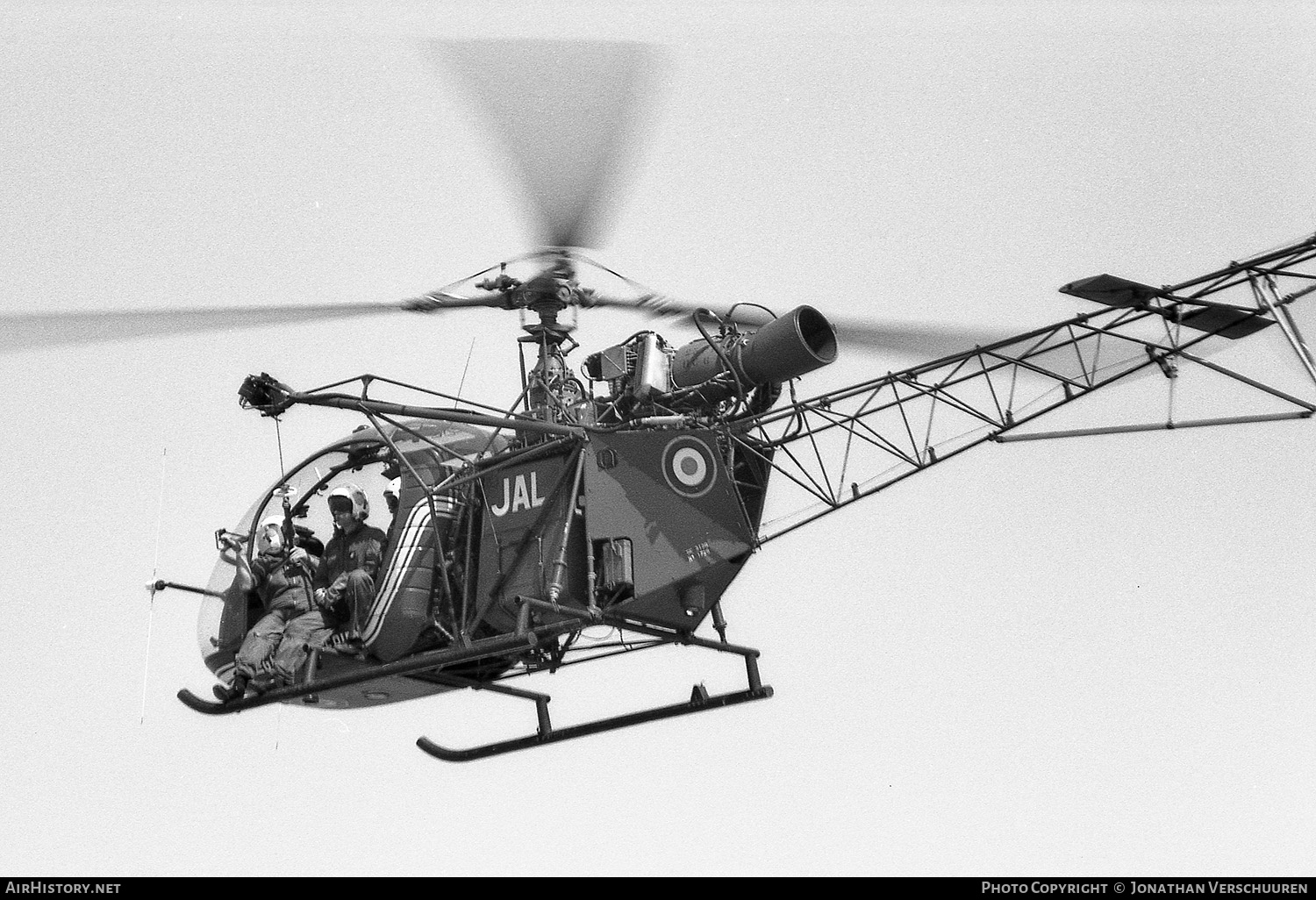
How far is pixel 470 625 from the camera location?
1484 cm

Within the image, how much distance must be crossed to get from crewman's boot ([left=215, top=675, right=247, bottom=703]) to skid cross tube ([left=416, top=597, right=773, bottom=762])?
1.93 metres

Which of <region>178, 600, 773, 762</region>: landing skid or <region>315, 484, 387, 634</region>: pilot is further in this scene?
<region>315, 484, 387, 634</region>: pilot

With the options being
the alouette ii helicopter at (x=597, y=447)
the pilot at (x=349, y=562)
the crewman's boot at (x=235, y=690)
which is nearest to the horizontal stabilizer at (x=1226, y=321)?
the alouette ii helicopter at (x=597, y=447)

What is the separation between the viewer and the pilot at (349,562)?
49.5 ft

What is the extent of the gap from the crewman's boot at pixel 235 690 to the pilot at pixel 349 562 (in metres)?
1.12

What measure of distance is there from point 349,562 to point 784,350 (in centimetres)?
449

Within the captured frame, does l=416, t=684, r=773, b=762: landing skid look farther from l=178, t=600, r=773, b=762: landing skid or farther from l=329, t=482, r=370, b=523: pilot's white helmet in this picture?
l=329, t=482, r=370, b=523: pilot's white helmet

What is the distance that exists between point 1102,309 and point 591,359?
177 inches

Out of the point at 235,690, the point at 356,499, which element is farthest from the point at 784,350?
the point at 235,690

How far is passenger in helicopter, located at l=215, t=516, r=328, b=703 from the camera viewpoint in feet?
50.5

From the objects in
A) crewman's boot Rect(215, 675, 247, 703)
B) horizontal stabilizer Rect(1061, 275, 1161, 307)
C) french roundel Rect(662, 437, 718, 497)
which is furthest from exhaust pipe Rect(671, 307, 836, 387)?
crewman's boot Rect(215, 675, 247, 703)

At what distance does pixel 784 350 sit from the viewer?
1398cm

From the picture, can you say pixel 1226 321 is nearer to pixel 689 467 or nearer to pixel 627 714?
pixel 689 467
